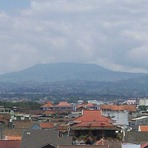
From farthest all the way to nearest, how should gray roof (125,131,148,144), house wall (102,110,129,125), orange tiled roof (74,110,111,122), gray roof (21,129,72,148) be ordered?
house wall (102,110,129,125)
orange tiled roof (74,110,111,122)
gray roof (125,131,148,144)
gray roof (21,129,72,148)

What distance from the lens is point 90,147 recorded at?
26.7m

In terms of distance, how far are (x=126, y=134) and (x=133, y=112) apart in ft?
153

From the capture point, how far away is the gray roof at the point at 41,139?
30864 millimetres

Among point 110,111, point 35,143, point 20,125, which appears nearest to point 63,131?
point 20,125

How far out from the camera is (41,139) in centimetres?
3131

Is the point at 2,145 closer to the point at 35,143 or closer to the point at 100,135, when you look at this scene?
the point at 35,143

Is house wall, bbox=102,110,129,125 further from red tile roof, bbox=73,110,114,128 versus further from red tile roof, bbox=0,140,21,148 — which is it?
red tile roof, bbox=0,140,21,148

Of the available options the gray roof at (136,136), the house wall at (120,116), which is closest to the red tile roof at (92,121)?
the gray roof at (136,136)

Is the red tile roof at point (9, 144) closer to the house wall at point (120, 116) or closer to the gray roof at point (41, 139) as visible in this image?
the gray roof at point (41, 139)

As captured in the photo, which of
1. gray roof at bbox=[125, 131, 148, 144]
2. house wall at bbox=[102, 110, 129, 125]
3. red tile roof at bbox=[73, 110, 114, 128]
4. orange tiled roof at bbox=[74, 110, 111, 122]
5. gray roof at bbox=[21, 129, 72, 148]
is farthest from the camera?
house wall at bbox=[102, 110, 129, 125]

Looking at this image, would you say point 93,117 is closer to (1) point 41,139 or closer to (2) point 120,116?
(1) point 41,139

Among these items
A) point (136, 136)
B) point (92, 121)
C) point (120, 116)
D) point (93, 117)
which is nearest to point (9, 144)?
point (136, 136)

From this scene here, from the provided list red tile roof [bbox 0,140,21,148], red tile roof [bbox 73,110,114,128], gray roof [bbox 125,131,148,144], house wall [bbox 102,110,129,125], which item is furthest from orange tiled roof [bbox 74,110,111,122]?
house wall [bbox 102,110,129,125]

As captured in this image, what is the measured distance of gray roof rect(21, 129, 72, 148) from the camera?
3086 centimetres
